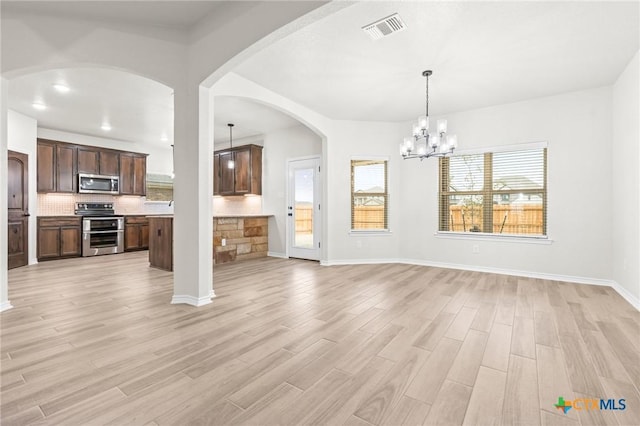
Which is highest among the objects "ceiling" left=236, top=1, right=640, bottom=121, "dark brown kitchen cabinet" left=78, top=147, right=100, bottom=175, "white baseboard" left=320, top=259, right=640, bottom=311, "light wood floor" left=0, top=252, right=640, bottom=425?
"ceiling" left=236, top=1, right=640, bottom=121

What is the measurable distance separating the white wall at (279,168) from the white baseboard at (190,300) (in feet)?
10.6

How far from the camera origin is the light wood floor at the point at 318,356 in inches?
57.0

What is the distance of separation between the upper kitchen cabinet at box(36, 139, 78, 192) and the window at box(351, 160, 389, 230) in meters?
6.16

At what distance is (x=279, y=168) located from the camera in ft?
21.4

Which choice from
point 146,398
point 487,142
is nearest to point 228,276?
point 146,398

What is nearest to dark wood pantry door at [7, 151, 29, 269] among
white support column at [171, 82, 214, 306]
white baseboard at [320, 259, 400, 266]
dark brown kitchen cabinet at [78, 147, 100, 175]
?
dark brown kitchen cabinet at [78, 147, 100, 175]

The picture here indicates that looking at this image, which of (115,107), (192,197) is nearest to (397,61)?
(192,197)

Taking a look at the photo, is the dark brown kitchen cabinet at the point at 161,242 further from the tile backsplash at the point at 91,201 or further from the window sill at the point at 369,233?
the window sill at the point at 369,233

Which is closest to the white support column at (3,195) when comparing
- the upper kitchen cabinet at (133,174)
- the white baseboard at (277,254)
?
the white baseboard at (277,254)

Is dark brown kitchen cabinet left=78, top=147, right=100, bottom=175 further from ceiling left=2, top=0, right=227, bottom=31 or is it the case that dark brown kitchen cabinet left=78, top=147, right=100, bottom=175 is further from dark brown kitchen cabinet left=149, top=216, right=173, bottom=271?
ceiling left=2, top=0, right=227, bottom=31

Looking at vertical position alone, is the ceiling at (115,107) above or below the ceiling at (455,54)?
above

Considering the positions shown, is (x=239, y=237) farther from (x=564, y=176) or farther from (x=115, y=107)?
(x=564, y=176)

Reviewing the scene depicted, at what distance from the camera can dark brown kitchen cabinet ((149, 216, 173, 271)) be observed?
4789 mm

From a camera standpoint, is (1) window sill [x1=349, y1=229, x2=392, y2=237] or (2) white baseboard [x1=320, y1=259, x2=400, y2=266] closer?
(2) white baseboard [x1=320, y1=259, x2=400, y2=266]
